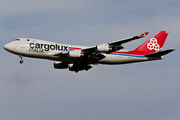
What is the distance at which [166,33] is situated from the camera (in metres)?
57.2

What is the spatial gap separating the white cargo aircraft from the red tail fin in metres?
0.78

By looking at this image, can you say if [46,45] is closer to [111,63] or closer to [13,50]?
[13,50]

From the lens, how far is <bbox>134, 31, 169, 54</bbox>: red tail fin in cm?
5494

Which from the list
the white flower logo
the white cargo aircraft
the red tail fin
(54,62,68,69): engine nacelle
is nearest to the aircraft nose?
the white cargo aircraft

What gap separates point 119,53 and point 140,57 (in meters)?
4.10

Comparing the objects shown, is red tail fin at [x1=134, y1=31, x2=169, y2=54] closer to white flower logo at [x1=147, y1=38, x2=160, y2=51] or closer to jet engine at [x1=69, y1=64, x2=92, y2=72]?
white flower logo at [x1=147, y1=38, x2=160, y2=51]

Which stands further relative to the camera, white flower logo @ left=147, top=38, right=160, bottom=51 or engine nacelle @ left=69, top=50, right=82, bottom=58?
white flower logo @ left=147, top=38, right=160, bottom=51

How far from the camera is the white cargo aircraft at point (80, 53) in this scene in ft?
152

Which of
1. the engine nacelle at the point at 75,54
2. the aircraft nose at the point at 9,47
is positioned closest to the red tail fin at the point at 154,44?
the engine nacelle at the point at 75,54

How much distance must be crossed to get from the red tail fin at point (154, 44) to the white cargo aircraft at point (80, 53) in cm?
78

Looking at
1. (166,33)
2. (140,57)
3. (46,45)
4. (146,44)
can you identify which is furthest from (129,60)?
(46,45)

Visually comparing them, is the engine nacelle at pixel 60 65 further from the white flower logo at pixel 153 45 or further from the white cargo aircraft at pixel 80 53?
the white flower logo at pixel 153 45

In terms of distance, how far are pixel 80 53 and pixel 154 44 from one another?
16305 mm

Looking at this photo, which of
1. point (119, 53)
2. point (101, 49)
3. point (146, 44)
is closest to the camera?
point (101, 49)
